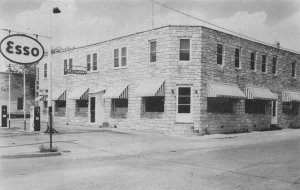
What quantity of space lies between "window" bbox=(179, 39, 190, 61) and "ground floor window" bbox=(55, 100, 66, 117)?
1273cm

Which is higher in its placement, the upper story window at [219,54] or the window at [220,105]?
the upper story window at [219,54]

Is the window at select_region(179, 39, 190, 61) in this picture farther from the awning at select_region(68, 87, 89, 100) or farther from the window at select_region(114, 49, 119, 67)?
the awning at select_region(68, 87, 89, 100)

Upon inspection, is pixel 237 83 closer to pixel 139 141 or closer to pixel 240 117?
pixel 240 117

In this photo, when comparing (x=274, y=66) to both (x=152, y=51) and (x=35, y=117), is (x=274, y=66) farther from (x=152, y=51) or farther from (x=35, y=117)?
(x=35, y=117)

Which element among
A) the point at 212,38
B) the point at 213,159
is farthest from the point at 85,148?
the point at 212,38

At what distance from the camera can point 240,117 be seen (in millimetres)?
22594

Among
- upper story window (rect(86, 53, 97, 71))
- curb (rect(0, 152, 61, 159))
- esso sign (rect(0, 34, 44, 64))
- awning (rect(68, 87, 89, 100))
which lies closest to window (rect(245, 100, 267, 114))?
upper story window (rect(86, 53, 97, 71))

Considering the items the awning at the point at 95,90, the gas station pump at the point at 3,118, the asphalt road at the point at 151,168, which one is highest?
the awning at the point at 95,90

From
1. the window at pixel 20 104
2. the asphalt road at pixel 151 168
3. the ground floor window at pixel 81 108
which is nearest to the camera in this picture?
the asphalt road at pixel 151 168

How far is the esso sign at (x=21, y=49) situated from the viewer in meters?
9.86

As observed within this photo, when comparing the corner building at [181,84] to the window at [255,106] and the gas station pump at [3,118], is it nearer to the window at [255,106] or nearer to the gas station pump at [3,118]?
the window at [255,106]

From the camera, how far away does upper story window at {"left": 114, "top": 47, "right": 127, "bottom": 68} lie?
23.1 m


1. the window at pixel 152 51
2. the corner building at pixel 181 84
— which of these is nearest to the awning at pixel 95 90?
the corner building at pixel 181 84

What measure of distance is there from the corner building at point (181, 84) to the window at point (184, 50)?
6 cm
